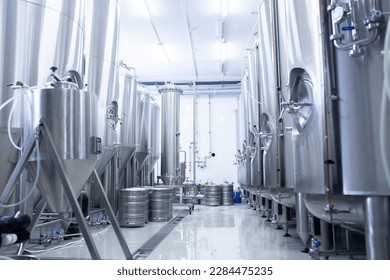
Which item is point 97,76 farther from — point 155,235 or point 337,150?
point 337,150

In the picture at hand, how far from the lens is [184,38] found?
24.2 ft

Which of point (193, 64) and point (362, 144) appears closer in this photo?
point (362, 144)

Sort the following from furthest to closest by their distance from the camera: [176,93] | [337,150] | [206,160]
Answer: [206,160]
[176,93]
[337,150]

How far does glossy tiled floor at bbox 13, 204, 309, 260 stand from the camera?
2.80 metres

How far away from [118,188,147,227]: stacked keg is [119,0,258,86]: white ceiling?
3423 mm

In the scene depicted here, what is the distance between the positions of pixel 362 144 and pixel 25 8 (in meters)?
2.47

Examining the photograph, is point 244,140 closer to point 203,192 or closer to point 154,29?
point 203,192

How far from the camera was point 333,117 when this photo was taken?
177 centimetres

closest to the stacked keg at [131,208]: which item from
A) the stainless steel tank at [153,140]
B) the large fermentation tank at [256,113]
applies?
the large fermentation tank at [256,113]

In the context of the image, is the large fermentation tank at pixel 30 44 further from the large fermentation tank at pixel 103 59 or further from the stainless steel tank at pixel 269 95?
the stainless steel tank at pixel 269 95

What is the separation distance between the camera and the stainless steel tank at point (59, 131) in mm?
2176

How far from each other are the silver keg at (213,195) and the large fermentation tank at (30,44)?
5620 millimetres

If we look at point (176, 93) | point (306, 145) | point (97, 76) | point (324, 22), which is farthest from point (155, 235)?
point (176, 93)

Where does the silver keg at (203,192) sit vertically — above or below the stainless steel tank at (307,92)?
below
